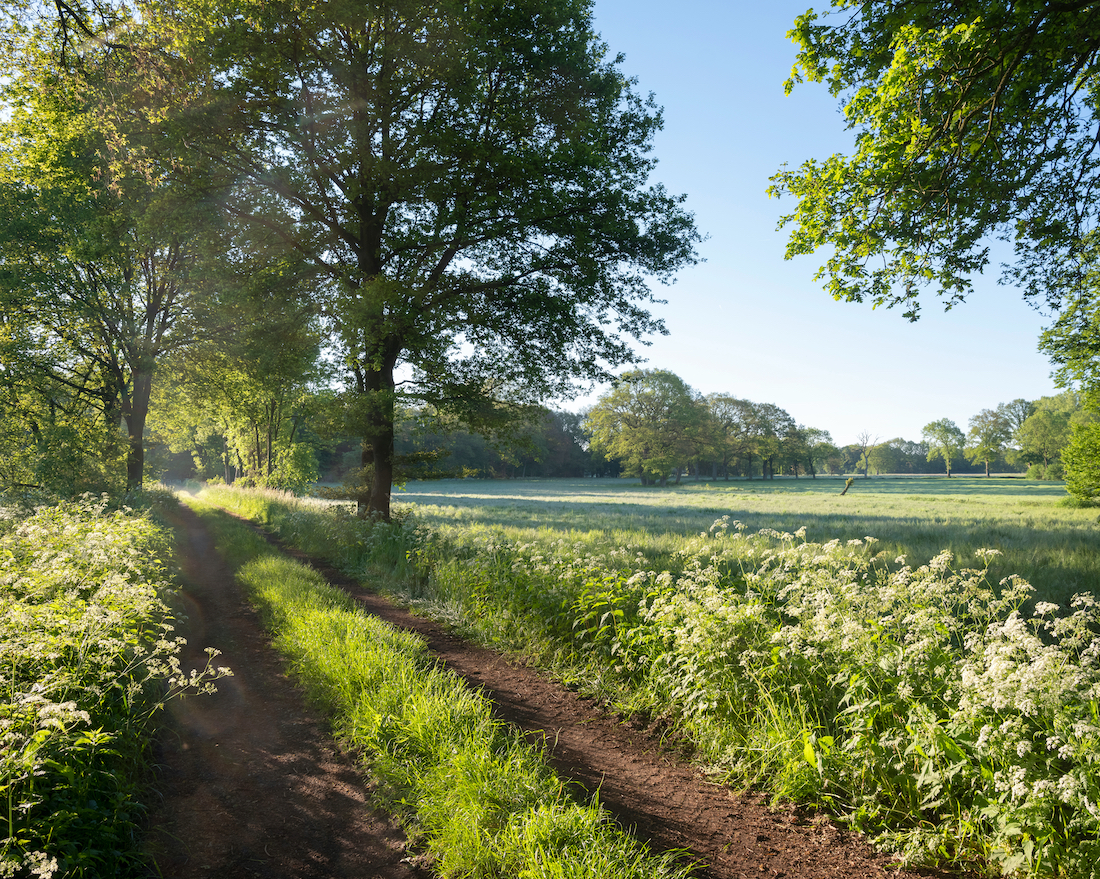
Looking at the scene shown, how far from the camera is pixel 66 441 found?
16938mm

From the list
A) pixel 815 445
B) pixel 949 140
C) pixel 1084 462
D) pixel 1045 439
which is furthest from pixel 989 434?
pixel 949 140

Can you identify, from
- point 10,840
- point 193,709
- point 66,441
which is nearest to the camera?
point 10,840

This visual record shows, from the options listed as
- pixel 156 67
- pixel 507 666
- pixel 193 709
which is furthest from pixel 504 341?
pixel 193 709

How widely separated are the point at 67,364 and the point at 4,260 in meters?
5.81

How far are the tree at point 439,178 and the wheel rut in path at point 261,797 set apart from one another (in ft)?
28.6

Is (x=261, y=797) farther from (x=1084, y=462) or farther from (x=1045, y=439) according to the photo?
(x=1045, y=439)

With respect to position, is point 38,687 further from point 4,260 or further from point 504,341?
point 4,260

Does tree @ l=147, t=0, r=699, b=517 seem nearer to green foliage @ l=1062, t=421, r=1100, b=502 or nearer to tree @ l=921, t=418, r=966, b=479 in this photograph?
green foliage @ l=1062, t=421, r=1100, b=502

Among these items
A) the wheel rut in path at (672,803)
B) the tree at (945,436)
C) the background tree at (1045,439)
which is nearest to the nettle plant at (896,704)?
the wheel rut in path at (672,803)

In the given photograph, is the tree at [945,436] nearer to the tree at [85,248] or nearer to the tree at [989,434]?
the tree at [989,434]

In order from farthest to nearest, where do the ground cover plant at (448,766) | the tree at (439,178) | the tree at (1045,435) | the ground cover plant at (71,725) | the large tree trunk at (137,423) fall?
1. the tree at (1045,435)
2. the large tree trunk at (137,423)
3. the tree at (439,178)
4. the ground cover plant at (448,766)
5. the ground cover plant at (71,725)

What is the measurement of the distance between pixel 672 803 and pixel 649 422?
68599 mm

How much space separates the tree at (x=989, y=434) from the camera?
90938 millimetres

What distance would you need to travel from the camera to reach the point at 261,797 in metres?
4.05
